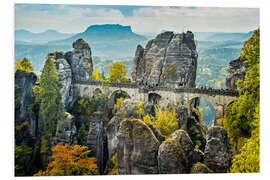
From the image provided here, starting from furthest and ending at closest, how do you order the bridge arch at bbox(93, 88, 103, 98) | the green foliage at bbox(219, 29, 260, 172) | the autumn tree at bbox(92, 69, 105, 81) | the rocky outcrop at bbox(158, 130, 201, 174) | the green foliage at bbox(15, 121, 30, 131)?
1. the autumn tree at bbox(92, 69, 105, 81)
2. the bridge arch at bbox(93, 88, 103, 98)
3. the green foliage at bbox(15, 121, 30, 131)
4. the green foliage at bbox(219, 29, 260, 172)
5. the rocky outcrop at bbox(158, 130, 201, 174)

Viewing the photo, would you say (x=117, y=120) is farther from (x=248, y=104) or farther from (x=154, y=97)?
(x=248, y=104)

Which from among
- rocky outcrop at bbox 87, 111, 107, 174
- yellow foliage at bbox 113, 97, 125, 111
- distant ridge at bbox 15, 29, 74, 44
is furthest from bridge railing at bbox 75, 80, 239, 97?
distant ridge at bbox 15, 29, 74, 44

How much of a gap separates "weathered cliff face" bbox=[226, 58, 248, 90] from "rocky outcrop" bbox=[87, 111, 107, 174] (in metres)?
4.82

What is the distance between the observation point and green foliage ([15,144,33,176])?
7.01 meters

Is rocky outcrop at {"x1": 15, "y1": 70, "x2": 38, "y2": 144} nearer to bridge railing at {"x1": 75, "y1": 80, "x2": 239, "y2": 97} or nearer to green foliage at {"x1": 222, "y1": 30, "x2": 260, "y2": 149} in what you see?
bridge railing at {"x1": 75, "y1": 80, "x2": 239, "y2": 97}

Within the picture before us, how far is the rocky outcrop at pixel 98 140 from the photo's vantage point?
27.5 feet

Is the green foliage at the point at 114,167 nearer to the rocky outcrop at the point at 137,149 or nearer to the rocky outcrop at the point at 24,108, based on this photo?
the rocky outcrop at the point at 137,149

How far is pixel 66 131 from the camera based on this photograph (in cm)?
876

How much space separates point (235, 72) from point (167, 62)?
3.00 m

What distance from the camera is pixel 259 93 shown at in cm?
703

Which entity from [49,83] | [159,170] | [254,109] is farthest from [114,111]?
[254,109]

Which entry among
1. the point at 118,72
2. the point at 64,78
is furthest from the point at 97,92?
the point at 64,78

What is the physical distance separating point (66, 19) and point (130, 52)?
2694mm

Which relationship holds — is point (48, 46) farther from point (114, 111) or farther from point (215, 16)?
point (215, 16)
